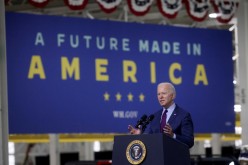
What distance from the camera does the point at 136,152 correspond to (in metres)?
6.80

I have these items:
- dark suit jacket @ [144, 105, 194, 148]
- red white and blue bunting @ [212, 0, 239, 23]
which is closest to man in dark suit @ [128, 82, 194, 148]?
dark suit jacket @ [144, 105, 194, 148]

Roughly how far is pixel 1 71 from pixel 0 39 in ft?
1.70

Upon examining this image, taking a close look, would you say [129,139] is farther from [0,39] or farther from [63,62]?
[63,62]

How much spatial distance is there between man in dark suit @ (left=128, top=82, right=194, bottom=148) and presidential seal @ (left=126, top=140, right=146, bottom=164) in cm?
18

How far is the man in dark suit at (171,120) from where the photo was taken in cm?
714

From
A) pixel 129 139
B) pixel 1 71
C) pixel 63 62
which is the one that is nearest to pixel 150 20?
pixel 63 62

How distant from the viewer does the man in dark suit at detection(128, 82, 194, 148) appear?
7.14m

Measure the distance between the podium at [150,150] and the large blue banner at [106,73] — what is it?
6297 mm

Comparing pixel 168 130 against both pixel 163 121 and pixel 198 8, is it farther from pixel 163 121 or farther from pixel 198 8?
pixel 198 8

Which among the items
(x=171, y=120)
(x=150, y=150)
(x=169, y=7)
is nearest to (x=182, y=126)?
(x=171, y=120)

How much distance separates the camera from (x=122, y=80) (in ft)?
47.3

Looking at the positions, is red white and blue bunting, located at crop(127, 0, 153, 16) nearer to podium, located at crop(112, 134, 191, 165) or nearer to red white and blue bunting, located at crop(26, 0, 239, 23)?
red white and blue bunting, located at crop(26, 0, 239, 23)

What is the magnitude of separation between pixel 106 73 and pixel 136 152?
752 centimetres

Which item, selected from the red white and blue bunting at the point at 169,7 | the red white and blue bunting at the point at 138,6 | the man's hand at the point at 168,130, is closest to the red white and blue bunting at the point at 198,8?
the red white and blue bunting at the point at 169,7
